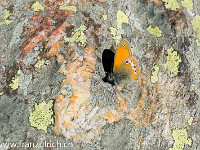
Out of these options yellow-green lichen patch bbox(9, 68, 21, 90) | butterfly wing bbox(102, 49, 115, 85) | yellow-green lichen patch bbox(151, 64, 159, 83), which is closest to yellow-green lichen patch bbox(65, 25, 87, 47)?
butterfly wing bbox(102, 49, 115, 85)

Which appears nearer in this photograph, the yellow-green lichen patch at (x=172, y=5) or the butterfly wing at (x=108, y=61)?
the butterfly wing at (x=108, y=61)

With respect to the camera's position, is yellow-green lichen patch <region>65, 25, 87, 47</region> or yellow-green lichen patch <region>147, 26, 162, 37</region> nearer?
yellow-green lichen patch <region>65, 25, 87, 47</region>

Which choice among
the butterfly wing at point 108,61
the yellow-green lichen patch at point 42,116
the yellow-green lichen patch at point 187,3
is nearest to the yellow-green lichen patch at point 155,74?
the butterfly wing at point 108,61

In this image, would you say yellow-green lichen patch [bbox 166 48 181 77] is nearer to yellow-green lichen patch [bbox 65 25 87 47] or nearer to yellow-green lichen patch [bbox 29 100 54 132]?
yellow-green lichen patch [bbox 65 25 87 47]

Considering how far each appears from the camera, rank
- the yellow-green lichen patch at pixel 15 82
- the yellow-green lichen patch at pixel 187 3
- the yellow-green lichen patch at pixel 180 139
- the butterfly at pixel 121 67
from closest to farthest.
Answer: the yellow-green lichen patch at pixel 15 82
the butterfly at pixel 121 67
the yellow-green lichen patch at pixel 180 139
the yellow-green lichen patch at pixel 187 3

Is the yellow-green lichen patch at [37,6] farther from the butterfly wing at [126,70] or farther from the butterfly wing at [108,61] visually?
the butterfly wing at [126,70]

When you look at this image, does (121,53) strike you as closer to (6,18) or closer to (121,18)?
(121,18)

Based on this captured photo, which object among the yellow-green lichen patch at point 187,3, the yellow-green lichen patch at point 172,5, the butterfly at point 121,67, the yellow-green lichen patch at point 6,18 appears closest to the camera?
the butterfly at point 121,67

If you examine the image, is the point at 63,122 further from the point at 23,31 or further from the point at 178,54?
the point at 178,54
